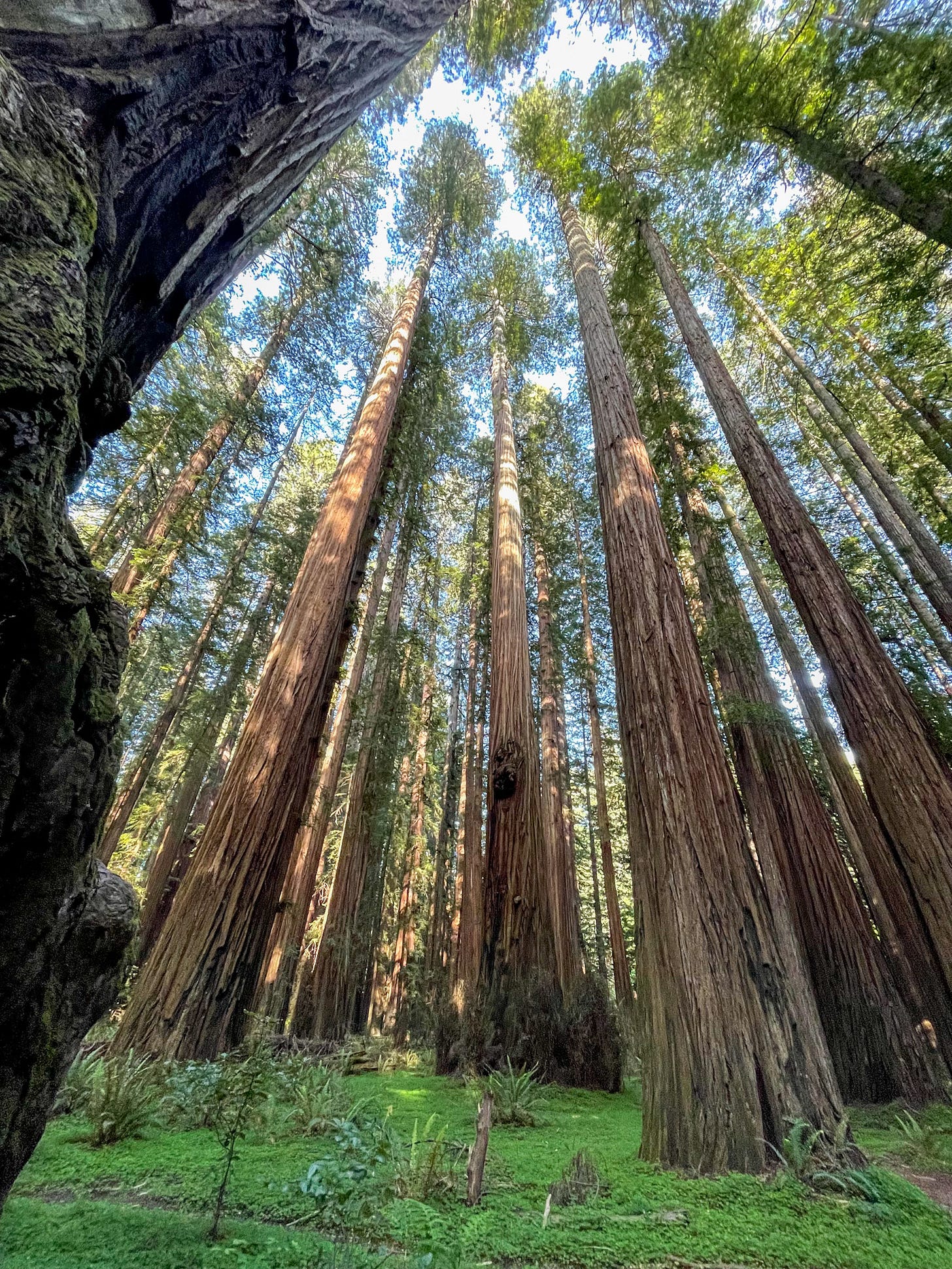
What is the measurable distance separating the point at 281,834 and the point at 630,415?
4.43 meters

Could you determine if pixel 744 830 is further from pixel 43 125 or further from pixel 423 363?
pixel 423 363

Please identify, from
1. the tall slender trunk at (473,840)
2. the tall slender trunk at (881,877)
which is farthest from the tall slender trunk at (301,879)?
the tall slender trunk at (881,877)

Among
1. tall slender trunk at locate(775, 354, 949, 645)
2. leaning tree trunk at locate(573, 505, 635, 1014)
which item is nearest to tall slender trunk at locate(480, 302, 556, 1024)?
leaning tree trunk at locate(573, 505, 635, 1014)

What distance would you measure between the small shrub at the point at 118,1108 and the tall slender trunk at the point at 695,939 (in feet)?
7.33

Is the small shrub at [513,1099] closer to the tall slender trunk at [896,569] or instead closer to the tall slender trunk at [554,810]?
the tall slender trunk at [554,810]

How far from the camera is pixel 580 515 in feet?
43.0

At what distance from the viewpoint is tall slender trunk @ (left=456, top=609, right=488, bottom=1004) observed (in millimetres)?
5875

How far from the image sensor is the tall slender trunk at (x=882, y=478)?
710cm

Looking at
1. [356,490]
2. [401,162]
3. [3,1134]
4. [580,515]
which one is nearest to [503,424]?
[580,515]

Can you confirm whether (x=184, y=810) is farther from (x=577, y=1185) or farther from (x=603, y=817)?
(x=577, y=1185)

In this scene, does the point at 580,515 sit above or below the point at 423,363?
above

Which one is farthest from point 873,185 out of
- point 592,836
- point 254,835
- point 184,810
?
point 592,836

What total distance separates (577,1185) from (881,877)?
5836 millimetres

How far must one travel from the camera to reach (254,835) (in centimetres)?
351
